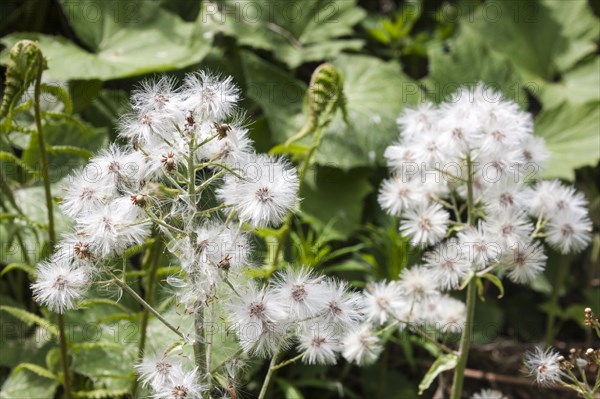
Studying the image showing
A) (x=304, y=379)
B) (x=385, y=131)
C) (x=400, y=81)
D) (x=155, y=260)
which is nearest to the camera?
(x=155, y=260)

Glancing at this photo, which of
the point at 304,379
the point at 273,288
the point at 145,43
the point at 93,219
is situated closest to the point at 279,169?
the point at 273,288

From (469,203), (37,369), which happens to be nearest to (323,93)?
(469,203)

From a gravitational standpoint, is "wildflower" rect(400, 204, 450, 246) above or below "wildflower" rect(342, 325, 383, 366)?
above

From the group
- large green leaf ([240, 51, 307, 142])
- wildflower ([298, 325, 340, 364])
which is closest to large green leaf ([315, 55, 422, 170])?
large green leaf ([240, 51, 307, 142])

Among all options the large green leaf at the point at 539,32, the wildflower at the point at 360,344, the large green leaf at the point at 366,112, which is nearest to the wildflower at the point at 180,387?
the wildflower at the point at 360,344

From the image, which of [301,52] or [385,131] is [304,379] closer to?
[385,131]

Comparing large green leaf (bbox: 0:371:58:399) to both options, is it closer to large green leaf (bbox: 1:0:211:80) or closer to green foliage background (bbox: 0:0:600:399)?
green foliage background (bbox: 0:0:600:399)

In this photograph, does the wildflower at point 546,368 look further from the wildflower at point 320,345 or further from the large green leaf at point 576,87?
the large green leaf at point 576,87
